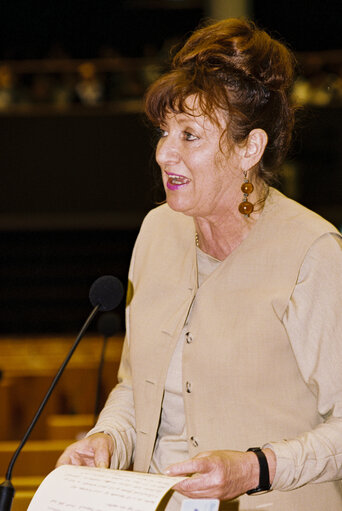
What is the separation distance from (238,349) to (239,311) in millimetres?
88

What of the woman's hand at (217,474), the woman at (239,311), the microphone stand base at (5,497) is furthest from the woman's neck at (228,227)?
the microphone stand base at (5,497)

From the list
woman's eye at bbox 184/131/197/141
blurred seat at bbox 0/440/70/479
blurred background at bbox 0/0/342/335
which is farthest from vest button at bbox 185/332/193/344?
blurred background at bbox 0/0/342/335

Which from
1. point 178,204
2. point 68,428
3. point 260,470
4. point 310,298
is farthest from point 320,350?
point 68,428

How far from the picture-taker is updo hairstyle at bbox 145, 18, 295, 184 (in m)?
1.60

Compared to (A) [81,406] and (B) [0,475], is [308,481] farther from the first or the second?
(A) [81,406]

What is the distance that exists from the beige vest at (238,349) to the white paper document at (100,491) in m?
0.34

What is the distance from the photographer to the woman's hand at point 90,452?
60.4 inches

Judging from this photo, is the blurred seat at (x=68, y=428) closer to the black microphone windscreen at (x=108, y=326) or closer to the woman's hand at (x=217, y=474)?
the black microphone windscreen at (x=108, y=326)

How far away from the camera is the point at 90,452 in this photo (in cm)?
158

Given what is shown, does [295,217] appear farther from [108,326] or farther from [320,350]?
[108,326]

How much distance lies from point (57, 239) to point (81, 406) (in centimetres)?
410

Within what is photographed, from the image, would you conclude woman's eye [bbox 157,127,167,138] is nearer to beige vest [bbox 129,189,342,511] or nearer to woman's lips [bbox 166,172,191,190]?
woman's lips [bbox 166,172,191,190]

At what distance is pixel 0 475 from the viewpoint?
11.7 feet

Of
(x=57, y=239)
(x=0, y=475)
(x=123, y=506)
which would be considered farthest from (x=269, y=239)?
(x=57, y=239)
